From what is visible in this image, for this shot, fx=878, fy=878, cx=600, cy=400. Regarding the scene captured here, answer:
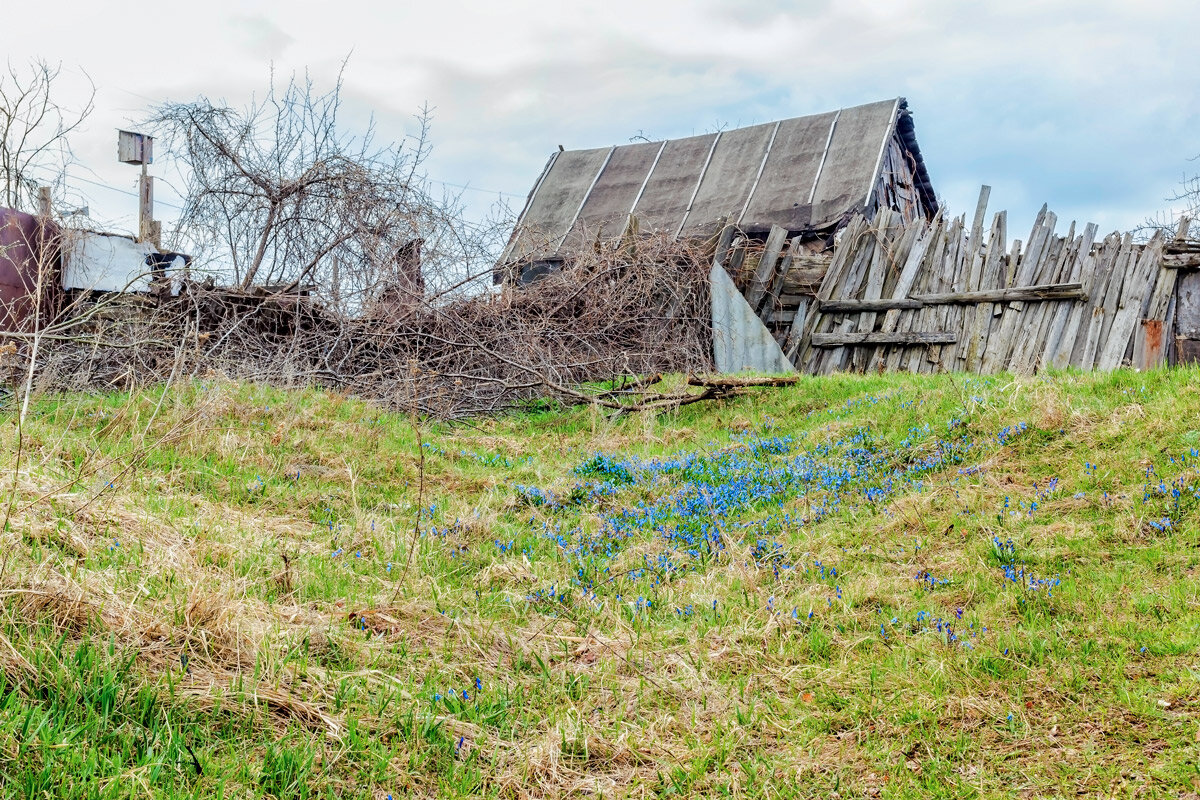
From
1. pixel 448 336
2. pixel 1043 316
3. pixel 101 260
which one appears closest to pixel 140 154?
pixel 101 260

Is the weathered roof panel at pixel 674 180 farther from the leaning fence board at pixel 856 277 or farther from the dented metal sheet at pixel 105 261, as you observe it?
the dented metal sheet at pixel 105 261

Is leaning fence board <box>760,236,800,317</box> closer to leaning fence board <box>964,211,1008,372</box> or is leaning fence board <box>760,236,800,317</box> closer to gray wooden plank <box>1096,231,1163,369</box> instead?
leaning fence board <box>964,211,1008,372</box>

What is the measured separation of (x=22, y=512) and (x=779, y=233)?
1158 centimetres

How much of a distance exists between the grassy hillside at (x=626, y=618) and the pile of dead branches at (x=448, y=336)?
3.74m

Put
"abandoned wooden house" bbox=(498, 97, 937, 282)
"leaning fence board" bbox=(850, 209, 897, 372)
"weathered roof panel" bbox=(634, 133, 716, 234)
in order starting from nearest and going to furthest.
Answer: "leaning fence board" bbox=(850, 209, 897, 372)
"abandoned wooden house" bbox=(498, 97, 937, 282)
"weathered roof panel" bbox=(634, 133, 716, 234)

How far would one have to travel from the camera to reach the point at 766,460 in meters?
7.83

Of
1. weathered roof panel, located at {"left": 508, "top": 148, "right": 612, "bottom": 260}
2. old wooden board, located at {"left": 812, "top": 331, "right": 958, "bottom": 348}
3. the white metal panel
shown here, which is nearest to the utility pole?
the white metal panel

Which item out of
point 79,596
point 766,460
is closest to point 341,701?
point 79,596

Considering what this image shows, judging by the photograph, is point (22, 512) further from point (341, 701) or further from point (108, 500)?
point (341, 701)

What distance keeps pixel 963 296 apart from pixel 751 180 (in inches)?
348

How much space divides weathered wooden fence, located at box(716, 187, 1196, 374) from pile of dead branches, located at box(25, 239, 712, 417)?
52.3 inches

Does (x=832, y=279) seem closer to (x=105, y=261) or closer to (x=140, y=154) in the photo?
(x=105, y=261)

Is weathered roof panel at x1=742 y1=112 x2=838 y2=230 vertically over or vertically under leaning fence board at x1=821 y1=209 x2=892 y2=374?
over

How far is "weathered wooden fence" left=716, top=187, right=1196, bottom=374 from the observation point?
1091cm
